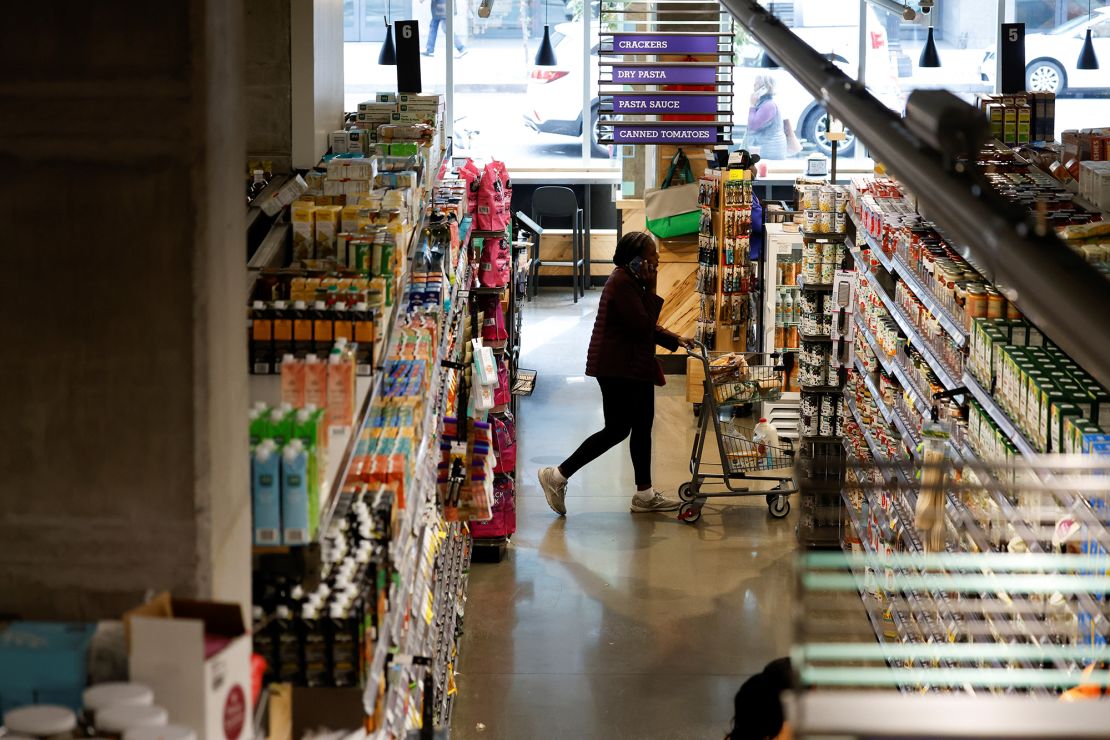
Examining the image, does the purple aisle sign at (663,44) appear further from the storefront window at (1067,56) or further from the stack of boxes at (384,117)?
the storefront window at (1067,56)

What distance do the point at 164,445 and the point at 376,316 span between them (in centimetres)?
160

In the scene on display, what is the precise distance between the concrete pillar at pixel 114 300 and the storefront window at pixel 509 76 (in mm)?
15356

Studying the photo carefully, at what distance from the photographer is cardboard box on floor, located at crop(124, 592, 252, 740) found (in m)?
2.18

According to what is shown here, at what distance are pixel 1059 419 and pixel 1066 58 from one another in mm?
14870

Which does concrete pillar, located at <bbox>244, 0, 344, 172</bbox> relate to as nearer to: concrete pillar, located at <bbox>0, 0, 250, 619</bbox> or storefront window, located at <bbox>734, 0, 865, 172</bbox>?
concrete pillar, located at <bbox>0, 0, 250, 619</bbox>

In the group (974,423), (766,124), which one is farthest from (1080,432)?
(766,124)

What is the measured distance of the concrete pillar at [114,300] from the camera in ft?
7.39

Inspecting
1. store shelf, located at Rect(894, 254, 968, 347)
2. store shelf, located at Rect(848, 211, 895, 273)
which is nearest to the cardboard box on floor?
store shelf, located at Rect(894, 254, 968, 347)

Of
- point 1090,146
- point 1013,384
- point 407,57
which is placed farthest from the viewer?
point 407,57

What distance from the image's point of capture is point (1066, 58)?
17.5 m

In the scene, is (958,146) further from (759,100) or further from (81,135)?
(759,100)

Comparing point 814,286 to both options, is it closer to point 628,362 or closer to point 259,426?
point 628,362

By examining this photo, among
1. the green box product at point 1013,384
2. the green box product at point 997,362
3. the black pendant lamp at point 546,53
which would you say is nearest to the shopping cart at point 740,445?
the green box product at point 997,362

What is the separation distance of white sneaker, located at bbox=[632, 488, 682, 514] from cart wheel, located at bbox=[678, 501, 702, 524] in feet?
0.47
